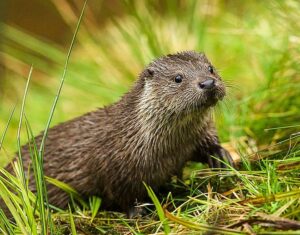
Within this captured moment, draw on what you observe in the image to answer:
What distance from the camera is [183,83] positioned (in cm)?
339

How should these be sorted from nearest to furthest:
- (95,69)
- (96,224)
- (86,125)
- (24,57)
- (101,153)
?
(96,224) → (101,153) → (86,125) → (95,69) → (24,57)

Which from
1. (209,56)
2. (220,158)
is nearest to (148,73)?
(220,158)

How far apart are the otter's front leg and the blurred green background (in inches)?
3.5

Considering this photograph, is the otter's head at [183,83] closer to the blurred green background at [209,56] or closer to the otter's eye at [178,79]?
the otter's eye at [178,79]

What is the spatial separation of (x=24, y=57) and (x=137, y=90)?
3281 millimetres

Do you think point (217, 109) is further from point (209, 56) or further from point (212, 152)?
point (209, 56)

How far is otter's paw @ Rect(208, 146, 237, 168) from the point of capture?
139 inches

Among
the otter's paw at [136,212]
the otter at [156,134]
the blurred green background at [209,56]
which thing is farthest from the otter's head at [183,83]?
the otter's paw at [136,212]

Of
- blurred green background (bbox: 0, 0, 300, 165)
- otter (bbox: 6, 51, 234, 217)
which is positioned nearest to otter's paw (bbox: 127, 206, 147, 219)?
otter (bbox: 6, 51, 234, 217)

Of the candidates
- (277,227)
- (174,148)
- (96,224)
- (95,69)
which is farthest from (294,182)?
(95,69)

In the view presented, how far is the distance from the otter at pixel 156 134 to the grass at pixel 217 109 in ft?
0.35

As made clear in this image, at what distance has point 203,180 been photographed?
138 inches

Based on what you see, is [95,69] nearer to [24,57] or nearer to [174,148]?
[24,57]

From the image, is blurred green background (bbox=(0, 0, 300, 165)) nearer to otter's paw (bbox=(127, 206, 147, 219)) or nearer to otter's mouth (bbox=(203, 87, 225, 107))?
otter's mouth (bbox=(203, 87, 225, 107))
